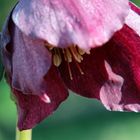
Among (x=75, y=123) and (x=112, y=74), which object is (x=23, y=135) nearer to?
(x=112, y=74)

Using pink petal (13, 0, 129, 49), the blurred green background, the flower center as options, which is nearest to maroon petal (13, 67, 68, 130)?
the flower center

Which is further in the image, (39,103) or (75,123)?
(75,123)

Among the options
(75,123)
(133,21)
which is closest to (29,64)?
(133,21)

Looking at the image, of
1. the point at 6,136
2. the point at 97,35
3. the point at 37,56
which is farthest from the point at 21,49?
the point at 6,136

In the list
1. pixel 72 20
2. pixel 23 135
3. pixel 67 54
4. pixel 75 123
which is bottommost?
pixel 75 123

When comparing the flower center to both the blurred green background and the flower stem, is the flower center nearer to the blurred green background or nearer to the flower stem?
the flower stem

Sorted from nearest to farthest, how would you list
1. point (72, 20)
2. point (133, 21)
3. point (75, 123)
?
point (72, 20) < point (133, 21) < point (75, 123)

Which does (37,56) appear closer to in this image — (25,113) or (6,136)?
(25,113)
